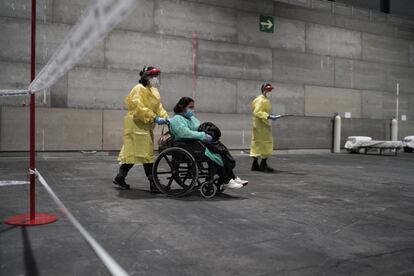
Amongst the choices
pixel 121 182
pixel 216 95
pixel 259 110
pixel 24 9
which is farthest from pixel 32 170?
pixel 216 95

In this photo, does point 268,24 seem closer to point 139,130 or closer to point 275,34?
point 275,34

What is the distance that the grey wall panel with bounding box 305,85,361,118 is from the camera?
36.2 ft

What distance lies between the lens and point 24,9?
7844 millimetres

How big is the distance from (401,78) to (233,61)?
19.3ft

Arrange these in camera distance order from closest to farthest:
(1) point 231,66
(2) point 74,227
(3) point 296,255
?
(3) point 296,255 < (2) point 74,227 < (1) point 231,66

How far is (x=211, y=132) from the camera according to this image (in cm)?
400

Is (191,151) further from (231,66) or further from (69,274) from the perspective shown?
(231,66)

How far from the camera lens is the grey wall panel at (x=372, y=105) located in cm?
1198

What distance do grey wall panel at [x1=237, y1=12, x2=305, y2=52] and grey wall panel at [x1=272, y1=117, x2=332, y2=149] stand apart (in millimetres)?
1861

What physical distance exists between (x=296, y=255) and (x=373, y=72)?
10.9m

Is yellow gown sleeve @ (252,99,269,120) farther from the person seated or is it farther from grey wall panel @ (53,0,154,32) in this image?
grey wall panel @ (53,0,154,32)

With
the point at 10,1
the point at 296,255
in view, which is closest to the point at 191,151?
the point at 296,255

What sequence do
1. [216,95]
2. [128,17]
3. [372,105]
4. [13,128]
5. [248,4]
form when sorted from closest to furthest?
[13,128] → [128,17] → [216,95] → [248,4] → [372,105]

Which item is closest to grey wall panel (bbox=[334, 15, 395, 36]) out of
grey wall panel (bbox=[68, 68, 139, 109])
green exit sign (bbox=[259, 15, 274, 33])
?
green exit sign (bbox=[259, 15, 274, 33])
